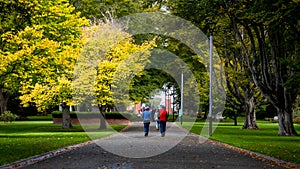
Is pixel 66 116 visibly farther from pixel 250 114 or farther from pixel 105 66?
pixel 250 114

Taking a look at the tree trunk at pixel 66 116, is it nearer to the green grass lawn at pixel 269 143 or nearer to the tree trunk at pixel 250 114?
the green grass lawn at pixel 269 143

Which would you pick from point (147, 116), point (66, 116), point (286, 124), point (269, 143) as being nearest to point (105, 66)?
point (66, 116)

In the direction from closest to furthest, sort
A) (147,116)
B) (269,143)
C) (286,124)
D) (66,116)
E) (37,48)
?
(269,143), (37,48), (147,116), (286,124), (66,116)

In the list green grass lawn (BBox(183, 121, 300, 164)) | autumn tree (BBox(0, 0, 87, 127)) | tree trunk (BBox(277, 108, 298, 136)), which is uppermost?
autumn tree (BBox(0, 0, 87, 127))

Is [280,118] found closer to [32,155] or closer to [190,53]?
[190,53]

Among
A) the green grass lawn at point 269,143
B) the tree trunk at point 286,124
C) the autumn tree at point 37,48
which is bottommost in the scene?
the green grass lawn at point 269,143

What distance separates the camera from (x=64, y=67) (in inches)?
1224

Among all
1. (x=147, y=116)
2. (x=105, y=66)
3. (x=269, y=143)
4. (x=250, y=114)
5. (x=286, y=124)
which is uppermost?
(x=105, y=66)

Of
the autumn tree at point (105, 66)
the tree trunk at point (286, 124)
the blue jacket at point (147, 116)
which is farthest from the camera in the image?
the autumn tree at point (105, 66)

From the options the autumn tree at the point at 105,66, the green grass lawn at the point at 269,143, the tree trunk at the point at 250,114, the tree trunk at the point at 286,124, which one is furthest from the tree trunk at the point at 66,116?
the tree trunk at the point at 250,114

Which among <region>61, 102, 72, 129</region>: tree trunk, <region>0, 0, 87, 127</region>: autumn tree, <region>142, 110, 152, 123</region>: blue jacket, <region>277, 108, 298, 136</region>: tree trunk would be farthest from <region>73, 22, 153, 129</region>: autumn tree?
<region>277, 108, 298, 136</region>: tree trunk

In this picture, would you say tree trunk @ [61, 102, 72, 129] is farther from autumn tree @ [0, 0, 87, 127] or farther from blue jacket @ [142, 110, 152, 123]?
blue jacket @ [142, 110, 152, 123]

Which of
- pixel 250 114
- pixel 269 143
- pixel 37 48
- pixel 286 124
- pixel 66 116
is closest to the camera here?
pixel 269 143

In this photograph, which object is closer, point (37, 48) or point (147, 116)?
point (37, 48)
